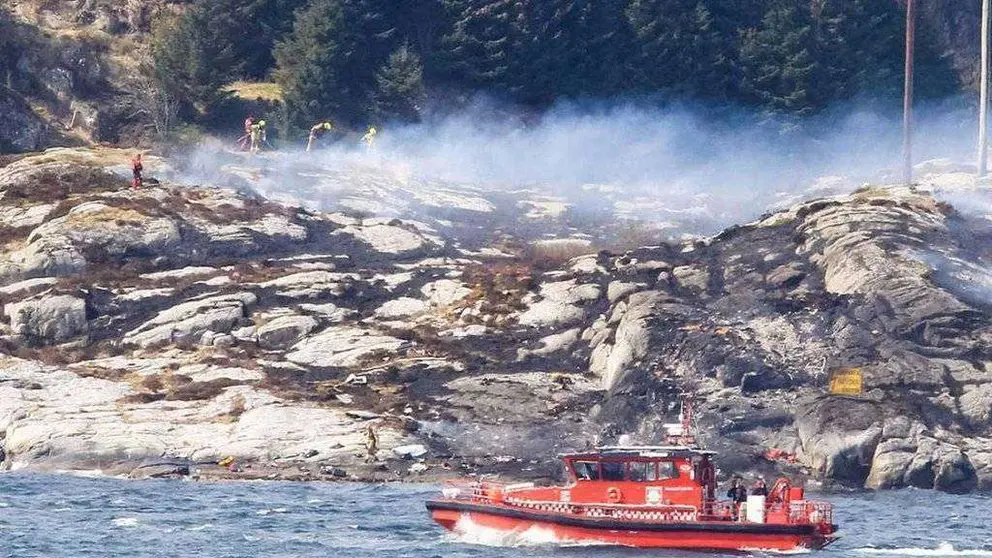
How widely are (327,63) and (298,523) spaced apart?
57.1 m

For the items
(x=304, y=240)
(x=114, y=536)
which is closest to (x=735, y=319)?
(x=304, y=240)

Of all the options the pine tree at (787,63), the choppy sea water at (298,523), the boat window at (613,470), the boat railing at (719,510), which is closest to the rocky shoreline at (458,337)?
the choppy sea water at (298,523)

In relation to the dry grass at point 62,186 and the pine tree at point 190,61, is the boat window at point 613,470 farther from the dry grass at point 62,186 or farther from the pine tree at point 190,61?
the pine tree at point 190,61

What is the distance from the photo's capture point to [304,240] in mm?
97375

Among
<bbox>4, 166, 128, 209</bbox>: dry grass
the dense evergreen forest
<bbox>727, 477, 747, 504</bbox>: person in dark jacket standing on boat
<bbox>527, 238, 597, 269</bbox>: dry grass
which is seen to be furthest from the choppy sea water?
the dense evergreen forest

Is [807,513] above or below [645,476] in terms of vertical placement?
below

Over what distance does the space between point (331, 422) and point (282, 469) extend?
3.62 metres

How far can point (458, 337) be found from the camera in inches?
3420

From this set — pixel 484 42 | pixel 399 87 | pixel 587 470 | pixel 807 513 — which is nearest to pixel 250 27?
pixel 399 87

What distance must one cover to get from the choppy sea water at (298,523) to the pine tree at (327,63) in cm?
4659

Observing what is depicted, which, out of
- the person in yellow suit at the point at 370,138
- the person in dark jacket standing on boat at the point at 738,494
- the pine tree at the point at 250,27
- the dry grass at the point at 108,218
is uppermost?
the pine tree at the point at 250,27

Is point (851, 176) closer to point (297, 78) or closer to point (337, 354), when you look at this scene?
point (297, 78)

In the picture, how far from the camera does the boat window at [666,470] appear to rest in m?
61.6

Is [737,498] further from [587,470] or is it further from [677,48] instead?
[677,48]
